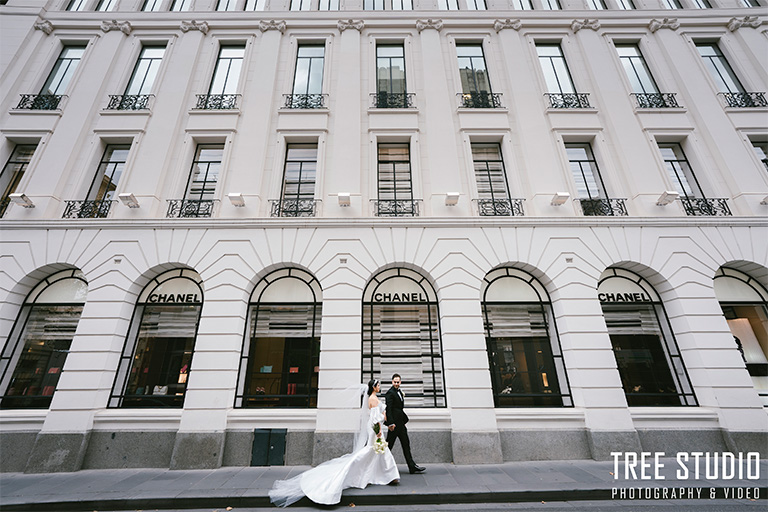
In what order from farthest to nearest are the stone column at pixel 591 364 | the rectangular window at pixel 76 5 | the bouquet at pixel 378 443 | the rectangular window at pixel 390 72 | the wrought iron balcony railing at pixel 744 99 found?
the rectangular window at pixel 76 5, the rectangular window at pixel 390 72, the wrought iron balcony railing at pixel 744 99, the stone column at pixel 591 364, the bouquet at pixel 378 443

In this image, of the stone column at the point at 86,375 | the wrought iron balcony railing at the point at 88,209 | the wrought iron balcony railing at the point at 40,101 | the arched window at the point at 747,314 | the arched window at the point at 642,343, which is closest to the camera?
the stone column at the point at 86,375

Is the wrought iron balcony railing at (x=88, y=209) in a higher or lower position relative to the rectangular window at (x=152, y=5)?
lower

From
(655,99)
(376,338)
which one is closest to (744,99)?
(655,99)

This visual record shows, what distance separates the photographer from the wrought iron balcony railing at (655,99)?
11672mm

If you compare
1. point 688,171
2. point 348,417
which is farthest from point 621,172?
point 348,417

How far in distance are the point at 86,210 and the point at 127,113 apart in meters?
3.81

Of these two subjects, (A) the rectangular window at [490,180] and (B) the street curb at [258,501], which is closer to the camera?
(B) the street curb at [258,501]

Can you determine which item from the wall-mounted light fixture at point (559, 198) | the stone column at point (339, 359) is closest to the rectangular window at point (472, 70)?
the wall-mounted light fixture at point (559, 198)

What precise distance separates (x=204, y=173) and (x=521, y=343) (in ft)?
38.2

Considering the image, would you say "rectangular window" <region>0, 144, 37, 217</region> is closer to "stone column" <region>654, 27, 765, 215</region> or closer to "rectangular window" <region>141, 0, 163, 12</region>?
"rectangular window" <region>141, 0, 163, 12</region>

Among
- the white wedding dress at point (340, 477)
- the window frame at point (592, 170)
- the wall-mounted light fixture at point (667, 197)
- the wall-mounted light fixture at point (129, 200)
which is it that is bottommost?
the white wedding dress at point (340, 477)

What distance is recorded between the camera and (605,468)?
7.16 metres

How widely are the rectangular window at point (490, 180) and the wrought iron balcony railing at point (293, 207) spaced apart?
5.38 m

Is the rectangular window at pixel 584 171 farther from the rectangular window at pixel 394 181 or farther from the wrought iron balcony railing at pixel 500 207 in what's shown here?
the rectangular window at pixel 394 181
